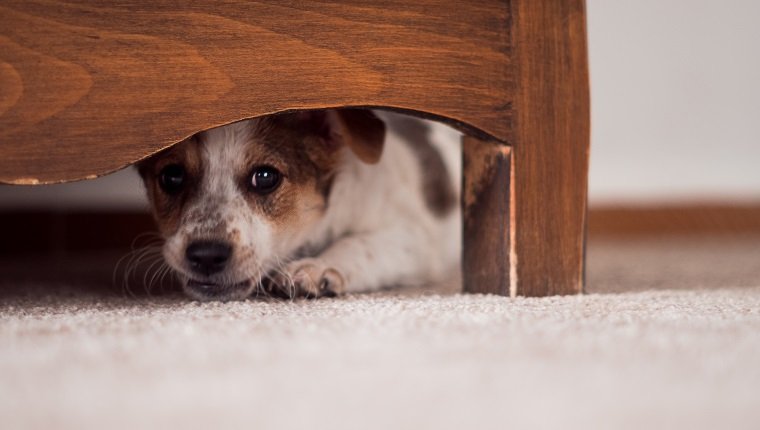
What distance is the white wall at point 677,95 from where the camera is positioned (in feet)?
10.2

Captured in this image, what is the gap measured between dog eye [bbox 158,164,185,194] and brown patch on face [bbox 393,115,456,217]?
0.77 metres

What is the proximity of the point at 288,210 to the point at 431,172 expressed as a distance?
679mm

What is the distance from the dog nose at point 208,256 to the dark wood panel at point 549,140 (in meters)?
0.55

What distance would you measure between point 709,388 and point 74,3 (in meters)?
0.99

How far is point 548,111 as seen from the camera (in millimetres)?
1359

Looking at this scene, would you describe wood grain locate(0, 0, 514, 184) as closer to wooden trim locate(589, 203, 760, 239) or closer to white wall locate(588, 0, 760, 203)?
white wall locate(588, 0, 760, 203)

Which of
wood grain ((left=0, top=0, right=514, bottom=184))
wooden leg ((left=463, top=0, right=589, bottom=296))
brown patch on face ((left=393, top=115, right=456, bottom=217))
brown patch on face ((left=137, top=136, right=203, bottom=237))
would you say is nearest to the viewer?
wood grain ((left=0, top=0, right=514, bottom=184))

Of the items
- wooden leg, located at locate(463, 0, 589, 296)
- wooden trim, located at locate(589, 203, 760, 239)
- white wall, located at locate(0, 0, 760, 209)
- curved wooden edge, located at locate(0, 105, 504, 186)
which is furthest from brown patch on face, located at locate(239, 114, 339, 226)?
wooden trim, located at locate(589, 203, 760, 239)

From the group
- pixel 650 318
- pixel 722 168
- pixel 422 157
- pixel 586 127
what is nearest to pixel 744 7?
pixel 722 168

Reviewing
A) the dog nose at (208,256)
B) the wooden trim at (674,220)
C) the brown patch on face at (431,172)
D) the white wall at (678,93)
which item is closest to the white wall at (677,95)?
the white wall at (678,93)

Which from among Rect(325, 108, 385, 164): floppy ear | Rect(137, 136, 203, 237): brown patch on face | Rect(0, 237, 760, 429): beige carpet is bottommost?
Rect(0, 237, 760, 429): beige carpet

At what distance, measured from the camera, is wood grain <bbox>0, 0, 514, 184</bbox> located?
1118mm

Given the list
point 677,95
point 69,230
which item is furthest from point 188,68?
point 677,95

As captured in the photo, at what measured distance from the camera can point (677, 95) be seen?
314 centimetres
